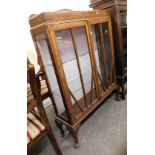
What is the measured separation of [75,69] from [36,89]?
540mm

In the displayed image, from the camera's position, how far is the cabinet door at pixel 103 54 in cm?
152

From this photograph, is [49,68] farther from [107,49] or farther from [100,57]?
[107,49]

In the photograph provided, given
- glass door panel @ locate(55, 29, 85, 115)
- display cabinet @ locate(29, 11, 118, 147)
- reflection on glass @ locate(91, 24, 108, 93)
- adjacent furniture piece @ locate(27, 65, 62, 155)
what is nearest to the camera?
adjacent furniture piece @ locate(27, 65, 62, 155)

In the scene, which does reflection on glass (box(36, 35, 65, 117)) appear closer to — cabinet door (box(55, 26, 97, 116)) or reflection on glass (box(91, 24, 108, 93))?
cabinet door (box(55, 26, 97, 116))

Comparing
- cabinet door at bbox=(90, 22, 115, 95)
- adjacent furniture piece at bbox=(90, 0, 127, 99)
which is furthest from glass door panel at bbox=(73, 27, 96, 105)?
adjacent furniture piece at bbox=(90, 0, 127, 99)

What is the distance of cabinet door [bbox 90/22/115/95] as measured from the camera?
4.99ft

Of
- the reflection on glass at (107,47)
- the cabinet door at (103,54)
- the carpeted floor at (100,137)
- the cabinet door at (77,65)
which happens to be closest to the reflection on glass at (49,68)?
the cabinet door at (77,65)

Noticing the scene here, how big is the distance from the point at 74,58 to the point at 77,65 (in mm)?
71

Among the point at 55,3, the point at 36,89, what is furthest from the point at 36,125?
the point at 55,3

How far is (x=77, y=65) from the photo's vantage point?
4.24ft

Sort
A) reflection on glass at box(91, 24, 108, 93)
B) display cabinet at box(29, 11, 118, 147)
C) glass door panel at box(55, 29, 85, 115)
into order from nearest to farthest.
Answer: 1. display cabinet at box(29, 11, 118, 147)
2. glass door panel at box(55, 29, 85, 115)
3. reflection on glass at box(91, 24, 108, 93)
